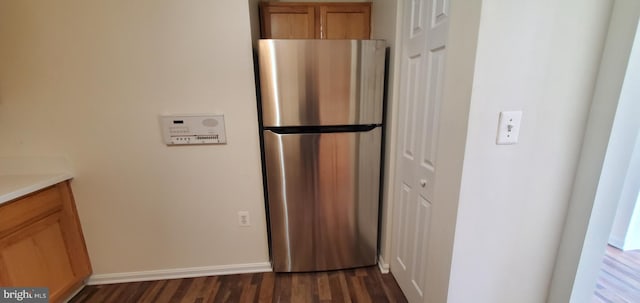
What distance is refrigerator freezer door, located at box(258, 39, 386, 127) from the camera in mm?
1396

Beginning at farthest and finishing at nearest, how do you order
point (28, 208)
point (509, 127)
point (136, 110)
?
point (136, 110)
point (28, 208)
point (509, 127)

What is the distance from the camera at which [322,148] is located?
1544mm

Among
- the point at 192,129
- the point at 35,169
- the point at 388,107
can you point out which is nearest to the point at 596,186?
the point at 388,107

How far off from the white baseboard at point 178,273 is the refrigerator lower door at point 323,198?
0.20 meters

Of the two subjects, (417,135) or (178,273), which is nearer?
(417,135)

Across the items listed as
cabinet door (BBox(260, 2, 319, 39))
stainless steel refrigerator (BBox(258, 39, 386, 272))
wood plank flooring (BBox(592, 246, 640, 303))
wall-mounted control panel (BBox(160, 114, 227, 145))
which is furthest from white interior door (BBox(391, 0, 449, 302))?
wall-mounted control panel (BBox(160, 114, 227, 145))

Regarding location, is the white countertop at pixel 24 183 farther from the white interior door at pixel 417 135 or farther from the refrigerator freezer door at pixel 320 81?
the white interior door at pixel 417 135

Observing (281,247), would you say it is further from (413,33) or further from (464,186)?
(413,33)

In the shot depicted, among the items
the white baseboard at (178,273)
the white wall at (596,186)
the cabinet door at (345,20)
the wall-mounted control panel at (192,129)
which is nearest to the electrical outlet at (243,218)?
the white baseboard at (178,273)

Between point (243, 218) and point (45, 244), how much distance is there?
3.53ft

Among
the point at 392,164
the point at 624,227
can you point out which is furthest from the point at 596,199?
the point at 624,227

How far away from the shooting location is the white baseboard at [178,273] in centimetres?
168

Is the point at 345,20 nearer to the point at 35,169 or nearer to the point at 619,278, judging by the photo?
→ the point at 35,169

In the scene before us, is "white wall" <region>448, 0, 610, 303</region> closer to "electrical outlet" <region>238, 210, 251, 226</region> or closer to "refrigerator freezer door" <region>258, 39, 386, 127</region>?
"refrigerator freezer door" <region>258, 39, 386, 127</region>
